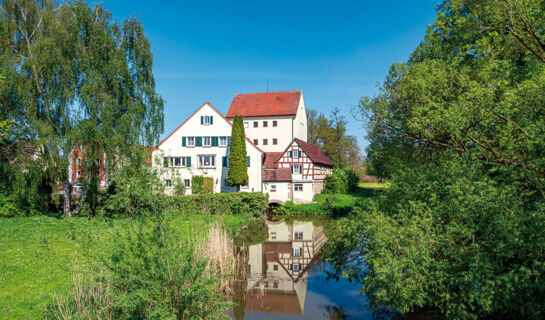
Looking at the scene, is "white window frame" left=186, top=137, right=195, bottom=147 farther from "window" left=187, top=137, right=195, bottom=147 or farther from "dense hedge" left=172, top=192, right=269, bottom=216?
"dense hedge" left=172, top=192, right=269, bottom=216

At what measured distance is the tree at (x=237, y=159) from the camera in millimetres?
28484

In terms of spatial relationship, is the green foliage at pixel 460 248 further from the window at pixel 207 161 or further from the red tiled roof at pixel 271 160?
the red tiled roof at pixel 271 160

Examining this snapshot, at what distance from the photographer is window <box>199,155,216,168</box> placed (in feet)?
103

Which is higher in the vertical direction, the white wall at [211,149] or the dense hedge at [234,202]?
the white wall at [211,149]

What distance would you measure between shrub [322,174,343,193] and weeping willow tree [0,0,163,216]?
72.3 ft

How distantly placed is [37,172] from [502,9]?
23.9 m

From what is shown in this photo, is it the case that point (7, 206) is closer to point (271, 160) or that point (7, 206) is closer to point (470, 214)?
point (271, 160)

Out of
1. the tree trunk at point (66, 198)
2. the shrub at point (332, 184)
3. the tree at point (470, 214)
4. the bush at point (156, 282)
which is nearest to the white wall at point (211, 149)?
the shrub at point (332, 184)

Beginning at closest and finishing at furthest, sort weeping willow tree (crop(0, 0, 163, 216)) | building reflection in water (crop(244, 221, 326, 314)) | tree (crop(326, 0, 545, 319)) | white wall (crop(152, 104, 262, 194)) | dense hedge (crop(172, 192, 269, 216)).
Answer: tree (crop(326, 0, 545, 319)), building reflection in water (crop(244, 221, 326, 314)), weeping willow tree (crop(0, 0, 163, 216)), dense hedge (crop(172, 192, 269, 216)), white wall (crop(152, 104, 262, 194))

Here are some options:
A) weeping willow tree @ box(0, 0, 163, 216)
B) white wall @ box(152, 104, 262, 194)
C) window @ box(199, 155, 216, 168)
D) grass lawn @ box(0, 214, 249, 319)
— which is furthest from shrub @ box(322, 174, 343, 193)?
grass lawn @ box(0, 214, 249, 319)

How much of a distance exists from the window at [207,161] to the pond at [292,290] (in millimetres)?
16025

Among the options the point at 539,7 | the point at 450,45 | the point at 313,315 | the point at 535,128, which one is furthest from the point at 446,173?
the point at 450,45

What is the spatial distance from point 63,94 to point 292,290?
1763cm

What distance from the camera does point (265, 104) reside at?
4172 centimetres
